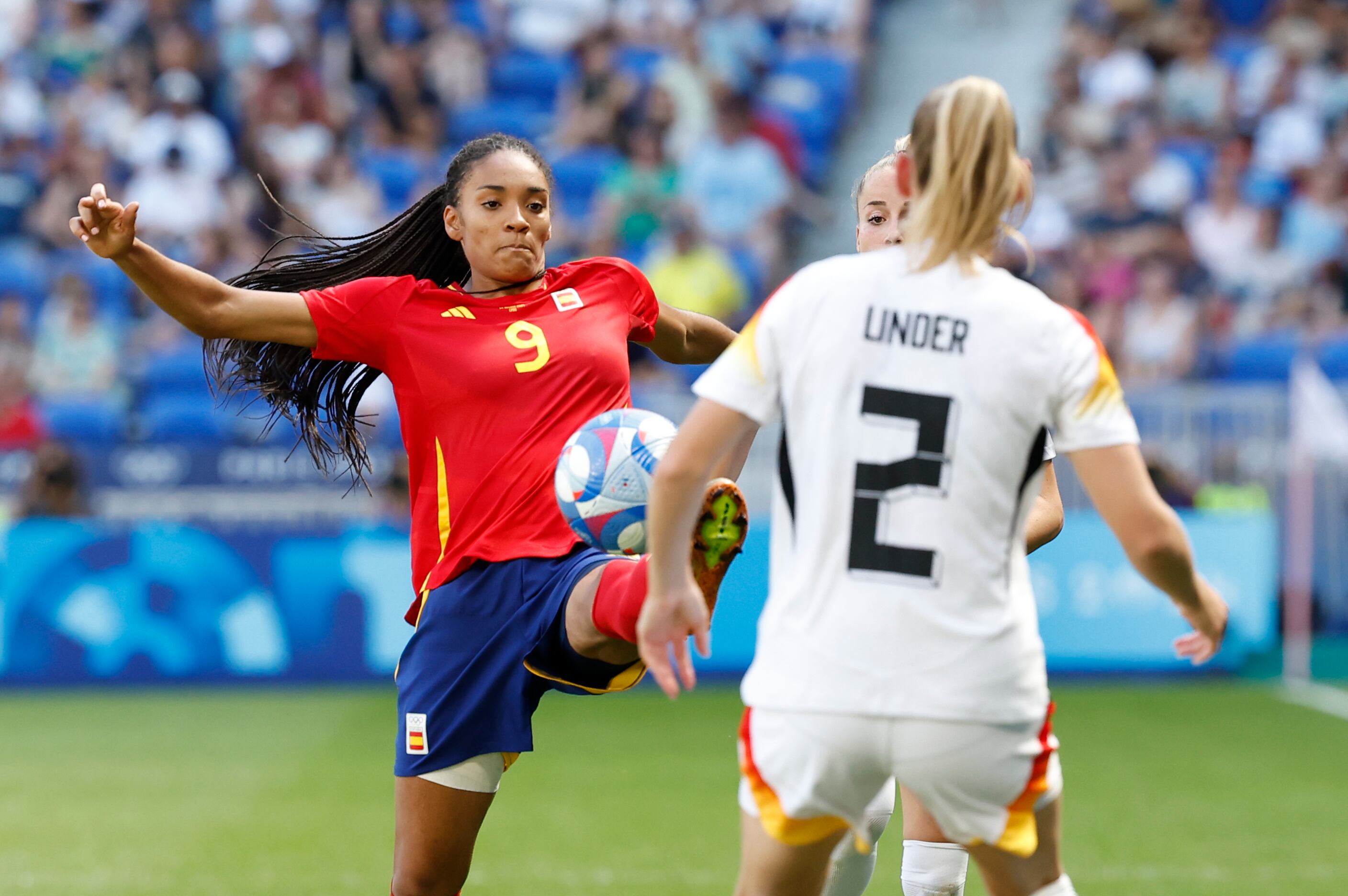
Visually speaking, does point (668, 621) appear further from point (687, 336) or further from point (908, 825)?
point (687, 336)

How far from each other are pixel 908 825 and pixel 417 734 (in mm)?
1303

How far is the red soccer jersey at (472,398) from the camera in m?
4.02

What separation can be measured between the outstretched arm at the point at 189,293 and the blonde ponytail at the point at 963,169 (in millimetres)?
1737

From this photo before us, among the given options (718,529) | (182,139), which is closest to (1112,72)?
(182,139)

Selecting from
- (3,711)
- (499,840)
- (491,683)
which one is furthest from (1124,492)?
(3,711)

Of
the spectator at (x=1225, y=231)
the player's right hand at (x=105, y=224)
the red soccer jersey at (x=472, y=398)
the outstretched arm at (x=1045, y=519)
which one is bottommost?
the outstretched arm at (x=1045, y=519)

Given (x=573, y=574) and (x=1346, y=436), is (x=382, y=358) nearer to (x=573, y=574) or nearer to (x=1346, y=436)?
(x=573, y=574)

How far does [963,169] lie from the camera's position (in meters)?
2.77

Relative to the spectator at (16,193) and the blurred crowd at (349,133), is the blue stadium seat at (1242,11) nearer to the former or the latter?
the blurred crowd at (349,133)

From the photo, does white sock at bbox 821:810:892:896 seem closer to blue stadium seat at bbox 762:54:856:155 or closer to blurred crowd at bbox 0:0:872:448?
blurred crowd at bbox 0:0:872:448

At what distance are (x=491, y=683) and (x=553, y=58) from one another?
13.3 meters

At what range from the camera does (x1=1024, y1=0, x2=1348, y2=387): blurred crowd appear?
12750mm

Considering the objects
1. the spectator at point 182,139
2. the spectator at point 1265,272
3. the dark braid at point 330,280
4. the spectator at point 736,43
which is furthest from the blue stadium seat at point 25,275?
the dark braid at point 330,280

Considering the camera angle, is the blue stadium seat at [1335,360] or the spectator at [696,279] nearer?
the blue stadium seat at [1335,360]
